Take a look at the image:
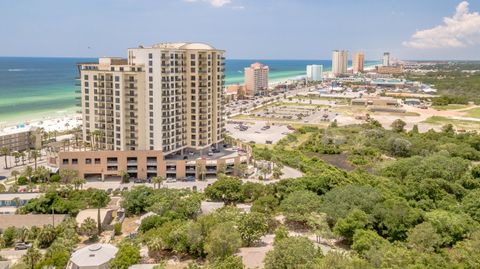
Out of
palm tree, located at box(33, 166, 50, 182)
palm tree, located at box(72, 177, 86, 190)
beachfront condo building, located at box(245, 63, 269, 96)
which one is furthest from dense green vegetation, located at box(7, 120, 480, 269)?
beachfront condo building, located at box(245, 63, 269, 96)

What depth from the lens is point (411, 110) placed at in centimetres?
14125

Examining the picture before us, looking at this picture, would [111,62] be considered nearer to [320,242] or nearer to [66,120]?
[320,242]

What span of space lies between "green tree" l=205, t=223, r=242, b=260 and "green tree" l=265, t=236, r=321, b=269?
125 inches

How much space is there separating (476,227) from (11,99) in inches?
5428

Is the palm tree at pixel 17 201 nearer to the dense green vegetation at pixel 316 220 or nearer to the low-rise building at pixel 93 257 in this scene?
the dense green vegetation at pixel 316 220

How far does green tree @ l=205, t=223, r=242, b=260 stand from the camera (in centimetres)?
3109

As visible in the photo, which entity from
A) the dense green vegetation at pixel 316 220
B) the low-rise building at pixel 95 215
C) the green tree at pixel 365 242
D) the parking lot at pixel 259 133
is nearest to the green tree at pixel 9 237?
the dense green vegetation at pixel 316 220

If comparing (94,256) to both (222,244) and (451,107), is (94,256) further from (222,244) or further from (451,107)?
(451,107)

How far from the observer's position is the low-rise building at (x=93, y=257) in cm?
3002

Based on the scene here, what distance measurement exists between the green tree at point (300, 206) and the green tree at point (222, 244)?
9975 mm

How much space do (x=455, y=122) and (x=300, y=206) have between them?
93645 millimetres

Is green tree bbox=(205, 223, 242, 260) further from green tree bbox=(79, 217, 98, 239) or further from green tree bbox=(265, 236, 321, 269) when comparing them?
green tree bbox=(79, 217, 98, 239)

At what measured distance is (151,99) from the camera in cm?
5903

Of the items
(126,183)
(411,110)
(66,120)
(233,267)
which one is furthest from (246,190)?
(411,110)
